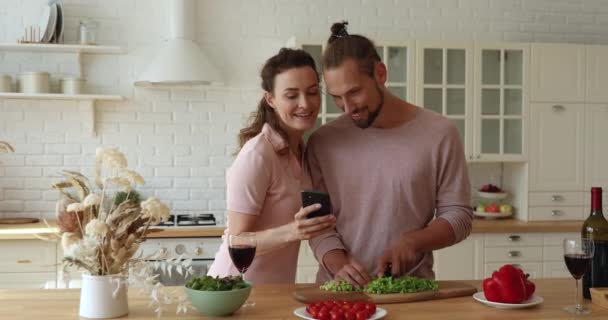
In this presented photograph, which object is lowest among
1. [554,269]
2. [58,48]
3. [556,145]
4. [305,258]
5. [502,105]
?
[554,269]

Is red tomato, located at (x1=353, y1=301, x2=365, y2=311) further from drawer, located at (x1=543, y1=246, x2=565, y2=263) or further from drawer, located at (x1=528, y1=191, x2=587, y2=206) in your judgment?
drawer, located at (x1=528, y1=191, x2=587, y2=206)

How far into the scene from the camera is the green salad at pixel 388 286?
2.36 metres

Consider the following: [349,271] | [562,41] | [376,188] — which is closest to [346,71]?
[376,188]

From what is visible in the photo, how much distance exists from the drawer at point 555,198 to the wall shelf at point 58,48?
3.15 meters

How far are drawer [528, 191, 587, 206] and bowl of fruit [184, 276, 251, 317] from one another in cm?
364

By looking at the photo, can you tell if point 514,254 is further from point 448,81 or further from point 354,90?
point 354,90

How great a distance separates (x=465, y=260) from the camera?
507 centimetres

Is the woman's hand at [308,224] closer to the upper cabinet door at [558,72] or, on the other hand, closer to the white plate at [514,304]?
the white plate at [514,304]

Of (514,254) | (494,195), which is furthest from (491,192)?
(514,254)

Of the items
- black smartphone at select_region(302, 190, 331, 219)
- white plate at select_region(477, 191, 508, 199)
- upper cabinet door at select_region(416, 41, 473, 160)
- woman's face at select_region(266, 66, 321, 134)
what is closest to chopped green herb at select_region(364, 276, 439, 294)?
black smartphone at select_region(302, 190, 331, 219)

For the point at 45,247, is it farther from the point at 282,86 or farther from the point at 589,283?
the point at 589,283

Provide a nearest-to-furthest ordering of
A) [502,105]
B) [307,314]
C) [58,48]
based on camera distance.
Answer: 1. [307,314]
2. [58,48]
3. [502,105]

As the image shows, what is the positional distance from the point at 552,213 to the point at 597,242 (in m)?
3.13

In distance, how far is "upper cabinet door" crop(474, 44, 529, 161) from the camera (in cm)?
527
